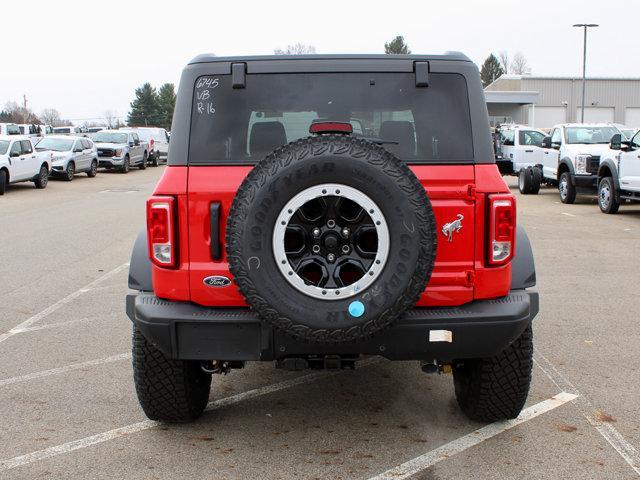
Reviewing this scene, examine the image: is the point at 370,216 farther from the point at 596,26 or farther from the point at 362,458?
the point at 596,26

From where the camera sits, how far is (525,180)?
22125 millimetres

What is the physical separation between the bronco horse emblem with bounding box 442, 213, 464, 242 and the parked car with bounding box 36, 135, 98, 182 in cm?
2544

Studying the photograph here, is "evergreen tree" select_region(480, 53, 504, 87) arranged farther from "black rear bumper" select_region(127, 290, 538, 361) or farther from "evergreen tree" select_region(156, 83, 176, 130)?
"black rear bumper" select_region(127, 290, 538, 361)

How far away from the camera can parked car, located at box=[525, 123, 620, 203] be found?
60.0 ft

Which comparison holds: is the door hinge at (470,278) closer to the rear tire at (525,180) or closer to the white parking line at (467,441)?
the white parking line at (467,441)

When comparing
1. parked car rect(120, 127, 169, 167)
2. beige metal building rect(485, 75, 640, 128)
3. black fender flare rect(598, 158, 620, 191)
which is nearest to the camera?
black fender flare rect(598, 158, 620, 191)

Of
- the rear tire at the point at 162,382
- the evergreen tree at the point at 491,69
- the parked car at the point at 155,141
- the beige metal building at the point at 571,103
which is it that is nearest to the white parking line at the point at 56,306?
the rear tire at the point at 162,382

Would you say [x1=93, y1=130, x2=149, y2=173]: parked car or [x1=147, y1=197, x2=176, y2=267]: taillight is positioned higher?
[x1=147, y1=197, x2=176, y2=267]: taillight

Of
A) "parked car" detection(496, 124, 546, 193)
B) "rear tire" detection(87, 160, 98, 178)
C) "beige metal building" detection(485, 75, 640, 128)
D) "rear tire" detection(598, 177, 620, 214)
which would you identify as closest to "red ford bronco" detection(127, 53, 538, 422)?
"rear tire" detection(598, 177, 620, 214)

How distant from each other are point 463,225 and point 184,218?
1391 mm

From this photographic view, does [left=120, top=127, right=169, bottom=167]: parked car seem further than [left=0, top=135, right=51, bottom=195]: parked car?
Yes

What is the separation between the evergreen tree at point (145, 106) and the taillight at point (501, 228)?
122366mm

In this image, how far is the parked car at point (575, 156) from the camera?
18.3m

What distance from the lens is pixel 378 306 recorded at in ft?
11.6
